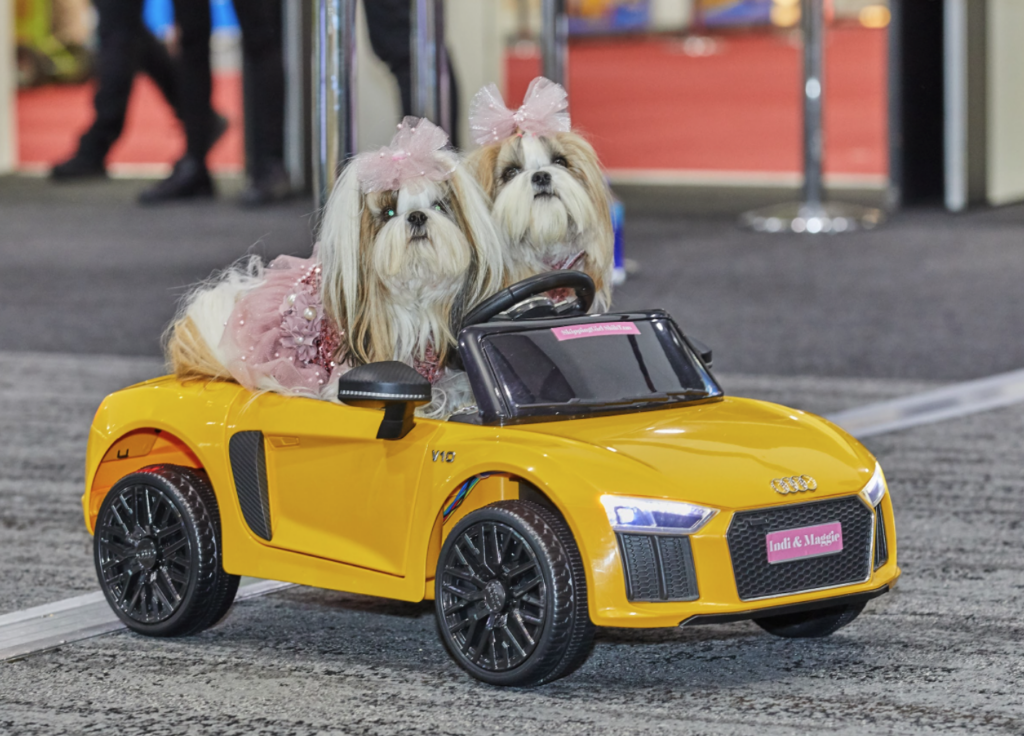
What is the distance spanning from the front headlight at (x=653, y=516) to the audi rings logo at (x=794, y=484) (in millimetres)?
152

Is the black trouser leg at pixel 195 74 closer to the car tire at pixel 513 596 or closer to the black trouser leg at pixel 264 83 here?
the black trouser leg at pixel 264 83

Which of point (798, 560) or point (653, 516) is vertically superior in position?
point (653, 516)

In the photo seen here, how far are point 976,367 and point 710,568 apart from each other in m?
3.63

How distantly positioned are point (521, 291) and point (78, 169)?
415 inches

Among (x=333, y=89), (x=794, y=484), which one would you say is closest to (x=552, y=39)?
(x=333, y=89)

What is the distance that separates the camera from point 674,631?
129 inches

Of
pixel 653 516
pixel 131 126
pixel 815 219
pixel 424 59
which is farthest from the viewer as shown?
pixel 131 126

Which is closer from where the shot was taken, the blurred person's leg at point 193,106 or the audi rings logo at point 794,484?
the audi rings logo at point 794,484

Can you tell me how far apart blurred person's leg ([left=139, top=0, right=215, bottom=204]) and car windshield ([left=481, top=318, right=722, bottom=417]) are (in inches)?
350

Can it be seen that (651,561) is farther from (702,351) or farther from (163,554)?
(163,554)

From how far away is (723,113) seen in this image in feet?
42.1

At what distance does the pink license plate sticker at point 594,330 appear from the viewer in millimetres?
3154

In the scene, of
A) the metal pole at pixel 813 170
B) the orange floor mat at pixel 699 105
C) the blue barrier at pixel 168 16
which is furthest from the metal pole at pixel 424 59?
the blue barrier at pixel 168 16

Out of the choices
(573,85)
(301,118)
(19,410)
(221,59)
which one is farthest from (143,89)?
(19,410)
